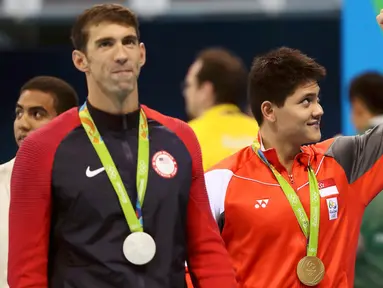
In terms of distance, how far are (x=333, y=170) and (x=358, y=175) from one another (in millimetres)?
100

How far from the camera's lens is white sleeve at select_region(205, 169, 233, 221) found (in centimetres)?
395

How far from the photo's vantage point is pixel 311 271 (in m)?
3.80

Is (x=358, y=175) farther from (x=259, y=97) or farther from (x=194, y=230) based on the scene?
(x=194, y=230)

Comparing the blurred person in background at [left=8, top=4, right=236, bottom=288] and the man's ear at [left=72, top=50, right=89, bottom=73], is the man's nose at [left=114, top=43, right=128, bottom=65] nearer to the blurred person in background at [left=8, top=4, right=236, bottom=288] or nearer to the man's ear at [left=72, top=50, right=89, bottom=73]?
the blurred person in background at [left=8, top=4, right=236, bottom=288]

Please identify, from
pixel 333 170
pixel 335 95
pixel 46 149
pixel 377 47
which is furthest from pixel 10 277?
pixel 335 95

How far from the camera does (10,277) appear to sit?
10.6 feet

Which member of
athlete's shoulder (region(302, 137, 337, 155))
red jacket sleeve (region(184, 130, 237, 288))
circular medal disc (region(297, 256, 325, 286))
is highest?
athlete's shoulder (region(302, 137, 337, 155))

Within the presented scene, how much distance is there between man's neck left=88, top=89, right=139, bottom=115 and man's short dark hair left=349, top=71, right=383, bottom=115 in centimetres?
260

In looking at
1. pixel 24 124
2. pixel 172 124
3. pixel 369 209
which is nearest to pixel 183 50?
pixel 369 209

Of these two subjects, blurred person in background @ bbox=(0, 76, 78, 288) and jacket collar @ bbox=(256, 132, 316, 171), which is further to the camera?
blurred person in background @ bbox=(0, 76, 78, 288)

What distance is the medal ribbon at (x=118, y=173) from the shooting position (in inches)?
126

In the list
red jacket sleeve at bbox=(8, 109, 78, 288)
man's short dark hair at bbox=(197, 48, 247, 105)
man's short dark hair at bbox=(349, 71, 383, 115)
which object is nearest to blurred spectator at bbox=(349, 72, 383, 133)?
man's short dark hair at bbox=(349, 71, 383, 115)

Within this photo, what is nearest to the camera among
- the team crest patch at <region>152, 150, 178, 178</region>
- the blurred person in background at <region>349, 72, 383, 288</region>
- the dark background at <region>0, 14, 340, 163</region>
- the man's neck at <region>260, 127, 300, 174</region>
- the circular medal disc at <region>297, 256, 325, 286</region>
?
the team crest patch at <region>152, 150, 178, 178</region>

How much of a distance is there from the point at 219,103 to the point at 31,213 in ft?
→ 9.90
